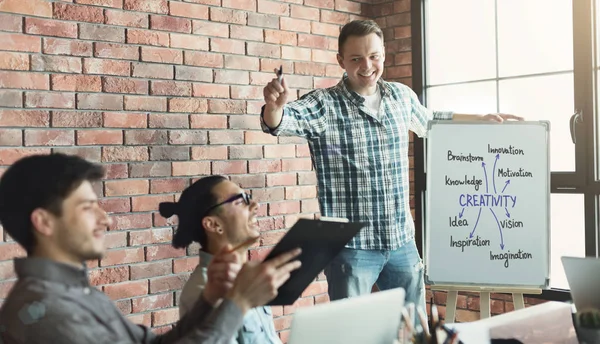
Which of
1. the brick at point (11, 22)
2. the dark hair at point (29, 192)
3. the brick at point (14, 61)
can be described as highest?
the brick at point (11, 22)

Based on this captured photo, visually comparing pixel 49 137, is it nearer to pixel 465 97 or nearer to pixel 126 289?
pixel 126 289

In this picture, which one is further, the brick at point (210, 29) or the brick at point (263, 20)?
the brick at point (263, 20)

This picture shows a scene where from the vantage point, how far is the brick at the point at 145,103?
295 centimetres

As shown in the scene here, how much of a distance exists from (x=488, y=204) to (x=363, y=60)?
2.55 feet

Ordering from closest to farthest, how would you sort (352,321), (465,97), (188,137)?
(352,321), (188,137), (465,97)

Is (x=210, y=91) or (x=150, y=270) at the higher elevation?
(x=210, y=91)

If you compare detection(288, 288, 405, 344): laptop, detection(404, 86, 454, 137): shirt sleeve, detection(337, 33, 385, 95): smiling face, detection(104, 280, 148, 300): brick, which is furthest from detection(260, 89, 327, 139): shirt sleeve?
detection(288, 288, 405, 344): laptop

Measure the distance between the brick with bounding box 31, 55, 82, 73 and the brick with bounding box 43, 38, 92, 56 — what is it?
0.07ft

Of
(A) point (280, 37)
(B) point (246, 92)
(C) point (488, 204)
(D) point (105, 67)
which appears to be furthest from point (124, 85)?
(C) point (488, 204)

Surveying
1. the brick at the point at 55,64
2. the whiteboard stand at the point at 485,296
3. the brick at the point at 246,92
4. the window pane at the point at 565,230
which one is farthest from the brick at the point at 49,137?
the window pane at the point at 565,230

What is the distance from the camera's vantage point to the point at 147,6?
3020 mm

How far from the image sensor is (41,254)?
135 centimetres

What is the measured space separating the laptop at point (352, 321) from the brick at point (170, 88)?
6.41 ft

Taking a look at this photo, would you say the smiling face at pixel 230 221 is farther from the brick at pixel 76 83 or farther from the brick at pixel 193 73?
the brick at pixel 193 73
